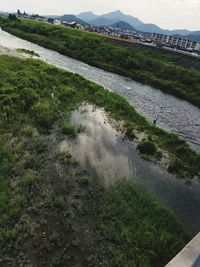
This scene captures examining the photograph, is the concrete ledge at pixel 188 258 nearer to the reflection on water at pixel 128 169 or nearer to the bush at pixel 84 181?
the reflection on water at pixel 128 169

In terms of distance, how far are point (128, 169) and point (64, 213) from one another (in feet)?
20.0

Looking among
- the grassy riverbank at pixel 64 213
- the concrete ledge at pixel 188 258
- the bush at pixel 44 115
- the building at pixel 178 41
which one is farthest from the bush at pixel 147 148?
the building at pixel 178 41

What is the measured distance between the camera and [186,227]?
14.9 m

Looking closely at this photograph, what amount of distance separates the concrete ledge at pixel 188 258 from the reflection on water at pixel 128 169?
259 centimetres

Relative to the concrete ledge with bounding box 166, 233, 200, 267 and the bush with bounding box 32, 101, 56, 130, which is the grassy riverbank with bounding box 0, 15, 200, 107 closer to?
the bush with bounding box 32, 101, 56, 130

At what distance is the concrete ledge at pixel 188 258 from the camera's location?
11312mm

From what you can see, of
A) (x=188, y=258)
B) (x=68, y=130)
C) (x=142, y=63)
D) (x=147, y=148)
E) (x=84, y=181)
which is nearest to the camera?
(x=188, y=258)

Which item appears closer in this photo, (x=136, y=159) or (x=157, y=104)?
(x=136, y=159)

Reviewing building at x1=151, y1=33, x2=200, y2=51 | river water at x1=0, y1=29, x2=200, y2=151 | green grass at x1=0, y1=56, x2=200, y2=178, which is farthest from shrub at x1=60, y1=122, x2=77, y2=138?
building at x1=151, y1=33, x2=200, y2=51

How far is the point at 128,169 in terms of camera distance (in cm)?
1891

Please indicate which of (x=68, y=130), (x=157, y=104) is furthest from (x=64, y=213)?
(x=157, y=104)

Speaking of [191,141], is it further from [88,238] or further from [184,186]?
[88,238]

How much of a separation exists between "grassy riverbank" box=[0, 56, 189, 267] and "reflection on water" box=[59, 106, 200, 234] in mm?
778

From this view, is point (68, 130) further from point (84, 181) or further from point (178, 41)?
point (178, 41)
